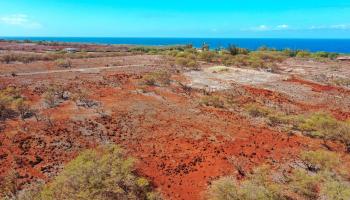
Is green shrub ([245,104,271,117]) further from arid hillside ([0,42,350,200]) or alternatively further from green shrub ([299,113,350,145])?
green shrub ([299,113,350,145])

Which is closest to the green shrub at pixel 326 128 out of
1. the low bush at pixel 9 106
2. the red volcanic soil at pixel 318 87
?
the red volcanic soil at pixel 318 87

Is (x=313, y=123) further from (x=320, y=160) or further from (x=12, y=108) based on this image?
(x=12, y=108)

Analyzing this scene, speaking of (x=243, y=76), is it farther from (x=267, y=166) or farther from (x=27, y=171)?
(x=27, y=171)

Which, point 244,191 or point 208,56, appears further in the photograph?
point 208,56

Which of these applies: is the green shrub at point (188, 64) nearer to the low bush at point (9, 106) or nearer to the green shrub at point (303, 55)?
the low bush at point (9, 106)

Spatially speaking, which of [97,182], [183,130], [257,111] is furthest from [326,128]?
[97,182]

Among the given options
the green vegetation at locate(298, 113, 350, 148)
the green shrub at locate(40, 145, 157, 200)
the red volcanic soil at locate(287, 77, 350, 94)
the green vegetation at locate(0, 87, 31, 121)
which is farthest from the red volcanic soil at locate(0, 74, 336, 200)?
the red volcanic soil at locate(287, 77, 350, 94)

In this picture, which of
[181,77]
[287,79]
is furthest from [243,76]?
[181,77]
